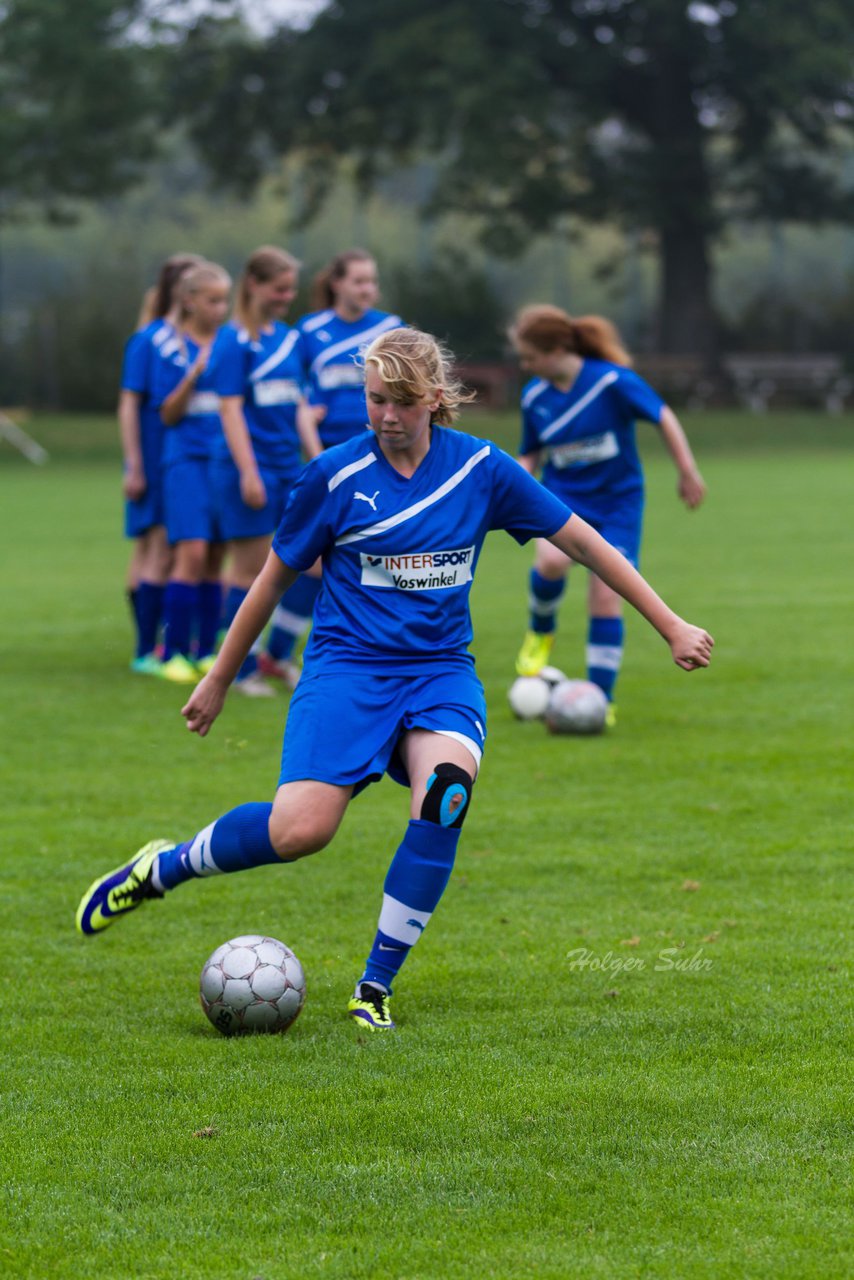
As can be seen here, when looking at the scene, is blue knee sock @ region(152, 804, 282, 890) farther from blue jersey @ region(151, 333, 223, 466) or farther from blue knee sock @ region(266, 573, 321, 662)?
blue jersey @ region(151, 333, 223, 466)

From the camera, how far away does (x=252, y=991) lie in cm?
443

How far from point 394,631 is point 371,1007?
0.94m

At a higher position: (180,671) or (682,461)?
(682,461)

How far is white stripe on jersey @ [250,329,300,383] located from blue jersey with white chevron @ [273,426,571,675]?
5.00 meters

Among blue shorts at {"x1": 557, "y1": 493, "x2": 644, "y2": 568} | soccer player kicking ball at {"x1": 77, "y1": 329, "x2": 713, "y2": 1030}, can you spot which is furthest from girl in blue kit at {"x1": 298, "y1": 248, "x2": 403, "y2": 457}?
soccer player kicking ball at {"x1": 77, "y1": 329, "x2": 713, "y2": 1030}

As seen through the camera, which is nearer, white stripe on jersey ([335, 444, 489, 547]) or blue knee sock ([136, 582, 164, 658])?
white stripe on jersey ([335, 444, 489, 547])

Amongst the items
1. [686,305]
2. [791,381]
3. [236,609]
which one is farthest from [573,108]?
[236,609]

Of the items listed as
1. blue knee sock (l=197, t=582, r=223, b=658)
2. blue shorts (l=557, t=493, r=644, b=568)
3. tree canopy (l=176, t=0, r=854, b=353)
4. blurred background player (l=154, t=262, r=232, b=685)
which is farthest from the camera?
tree canopy (l=176, t=0, r=854, b=353)

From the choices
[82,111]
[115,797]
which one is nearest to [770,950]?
[115,797]

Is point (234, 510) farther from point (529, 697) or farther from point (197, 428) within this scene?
point (529, 697)

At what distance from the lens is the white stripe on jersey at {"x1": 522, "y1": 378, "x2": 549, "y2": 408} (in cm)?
861

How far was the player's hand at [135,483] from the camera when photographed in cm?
1025

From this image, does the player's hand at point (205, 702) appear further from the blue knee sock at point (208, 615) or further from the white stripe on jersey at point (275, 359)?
the blue knee sock at point (208, 615)

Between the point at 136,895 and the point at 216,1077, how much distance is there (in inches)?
35.0
